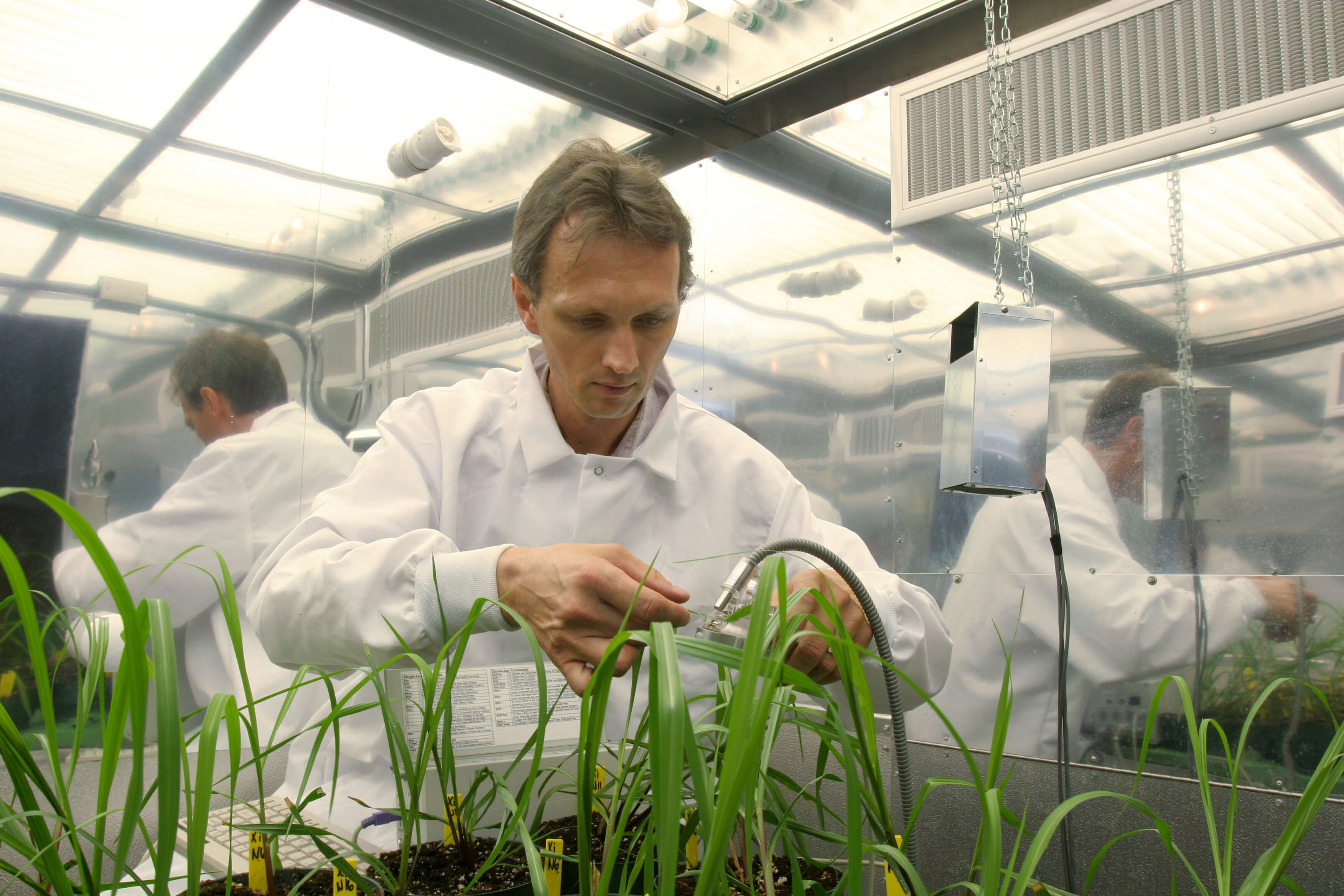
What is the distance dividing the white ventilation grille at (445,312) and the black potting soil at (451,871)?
1.06m

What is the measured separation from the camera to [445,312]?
1629 mm

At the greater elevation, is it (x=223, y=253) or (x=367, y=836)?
(x=223, y=253)

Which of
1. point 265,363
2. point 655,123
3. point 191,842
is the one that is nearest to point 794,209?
point 655,123

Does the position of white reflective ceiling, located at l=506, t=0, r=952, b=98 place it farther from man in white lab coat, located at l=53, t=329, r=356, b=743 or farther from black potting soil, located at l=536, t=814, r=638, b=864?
black potting soil, located at l=536, t=814, r=638, b=864

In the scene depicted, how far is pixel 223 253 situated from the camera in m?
1.37

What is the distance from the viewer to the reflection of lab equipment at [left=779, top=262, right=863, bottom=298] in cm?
171

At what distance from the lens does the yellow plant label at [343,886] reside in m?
0.53

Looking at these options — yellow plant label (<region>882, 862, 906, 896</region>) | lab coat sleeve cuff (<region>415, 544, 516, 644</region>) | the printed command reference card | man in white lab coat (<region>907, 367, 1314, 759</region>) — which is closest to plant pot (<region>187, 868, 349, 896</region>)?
the printed command reference card

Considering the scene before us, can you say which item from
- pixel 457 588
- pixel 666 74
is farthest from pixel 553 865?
pixel 666 74

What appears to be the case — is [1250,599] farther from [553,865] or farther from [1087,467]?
[553,865]

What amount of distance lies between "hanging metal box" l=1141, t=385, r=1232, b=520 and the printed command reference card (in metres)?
0.92

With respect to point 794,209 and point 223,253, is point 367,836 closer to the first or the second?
point 223,253

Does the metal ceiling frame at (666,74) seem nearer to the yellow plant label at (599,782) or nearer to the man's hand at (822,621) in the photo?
the man's hand at (822,621)

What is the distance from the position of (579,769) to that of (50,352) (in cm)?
118
